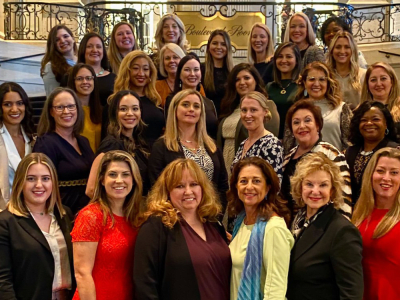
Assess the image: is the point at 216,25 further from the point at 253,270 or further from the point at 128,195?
the point at 253,270

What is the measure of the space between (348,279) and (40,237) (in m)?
1.99

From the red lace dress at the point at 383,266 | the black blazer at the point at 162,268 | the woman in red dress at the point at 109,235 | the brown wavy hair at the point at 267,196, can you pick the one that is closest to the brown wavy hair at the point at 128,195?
the woman in red dress at the point at 109,235

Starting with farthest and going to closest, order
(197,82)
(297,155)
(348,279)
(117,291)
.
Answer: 1. (197,82)
2. (297,155)
3. (117,291)
4. (348,279)

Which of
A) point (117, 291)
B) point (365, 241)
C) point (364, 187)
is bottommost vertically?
point (117, 291)

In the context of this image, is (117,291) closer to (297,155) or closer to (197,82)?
(297,155)

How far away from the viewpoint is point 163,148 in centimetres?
530

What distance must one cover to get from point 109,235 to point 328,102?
8.57 ft

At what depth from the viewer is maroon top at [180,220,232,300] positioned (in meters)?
4.26

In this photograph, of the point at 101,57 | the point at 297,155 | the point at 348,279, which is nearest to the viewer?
the point at 348,279

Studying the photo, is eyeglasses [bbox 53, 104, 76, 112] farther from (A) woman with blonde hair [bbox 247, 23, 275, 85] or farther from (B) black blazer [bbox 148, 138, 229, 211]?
(A) woman with blonde hair [bbox 247, 23, 275, 85]

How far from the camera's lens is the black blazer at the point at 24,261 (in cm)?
439

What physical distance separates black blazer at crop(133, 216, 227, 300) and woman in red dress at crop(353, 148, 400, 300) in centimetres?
113

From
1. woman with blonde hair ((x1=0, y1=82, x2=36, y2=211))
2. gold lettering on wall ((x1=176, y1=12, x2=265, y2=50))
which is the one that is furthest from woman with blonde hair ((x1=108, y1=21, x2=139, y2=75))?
gold lettering on wall ((x1=176, y1=12, x2=265, y2=50))

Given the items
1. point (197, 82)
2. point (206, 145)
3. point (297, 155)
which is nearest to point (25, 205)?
point (206, 145)
